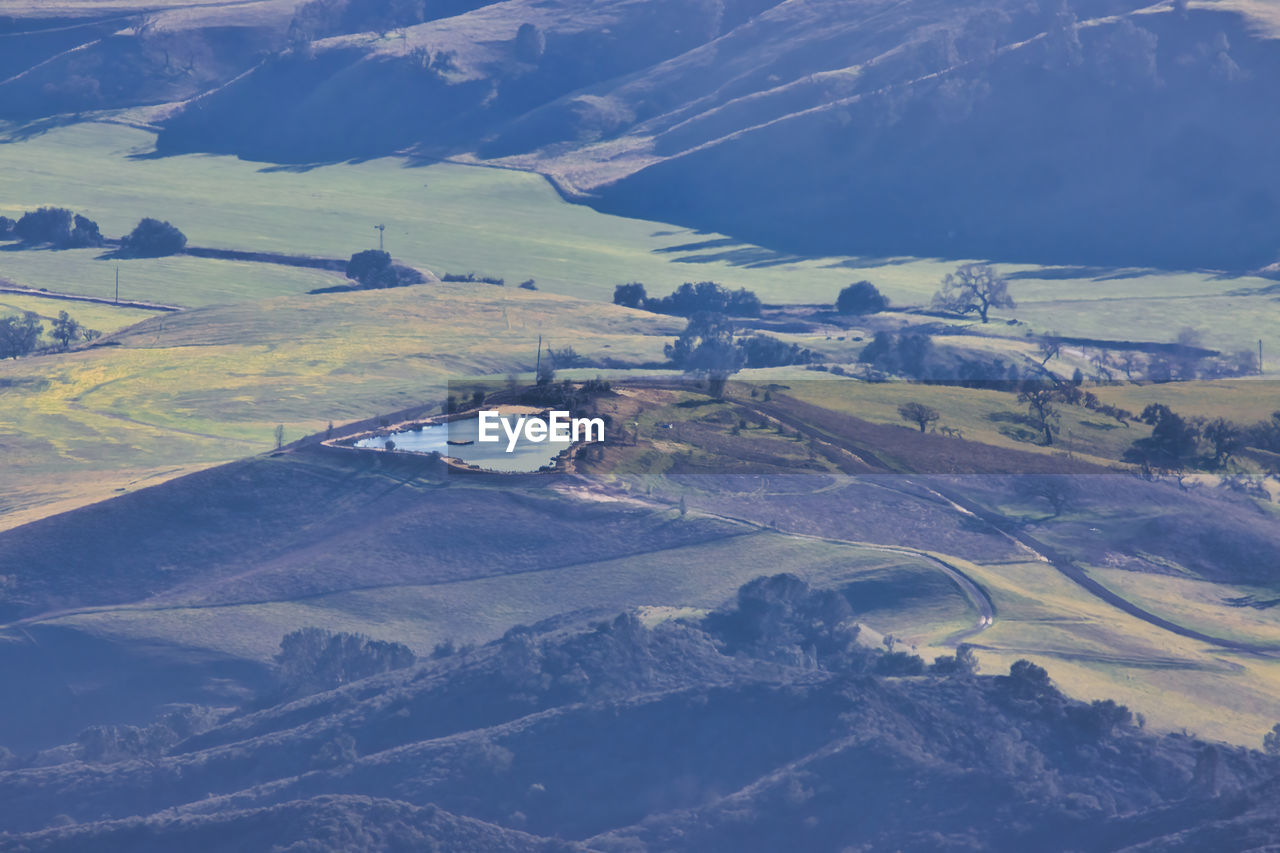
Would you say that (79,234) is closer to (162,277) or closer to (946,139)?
(162,277)

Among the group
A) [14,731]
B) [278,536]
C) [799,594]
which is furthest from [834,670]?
[14,731]

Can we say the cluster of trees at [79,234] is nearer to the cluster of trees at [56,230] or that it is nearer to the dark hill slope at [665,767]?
the cluster of trees at [56,230]

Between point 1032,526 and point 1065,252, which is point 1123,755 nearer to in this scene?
point 1032,526

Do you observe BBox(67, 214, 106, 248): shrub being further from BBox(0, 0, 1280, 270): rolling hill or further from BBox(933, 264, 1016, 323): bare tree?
BBox(933, 264, 1016, 323): bare tree

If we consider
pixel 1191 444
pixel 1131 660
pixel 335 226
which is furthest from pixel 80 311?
pixel 1131 660

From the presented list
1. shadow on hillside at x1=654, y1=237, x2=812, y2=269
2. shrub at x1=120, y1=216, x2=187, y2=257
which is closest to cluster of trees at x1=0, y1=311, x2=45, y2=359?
shrub at x1=120, y1=216, x2=187, y2=257
